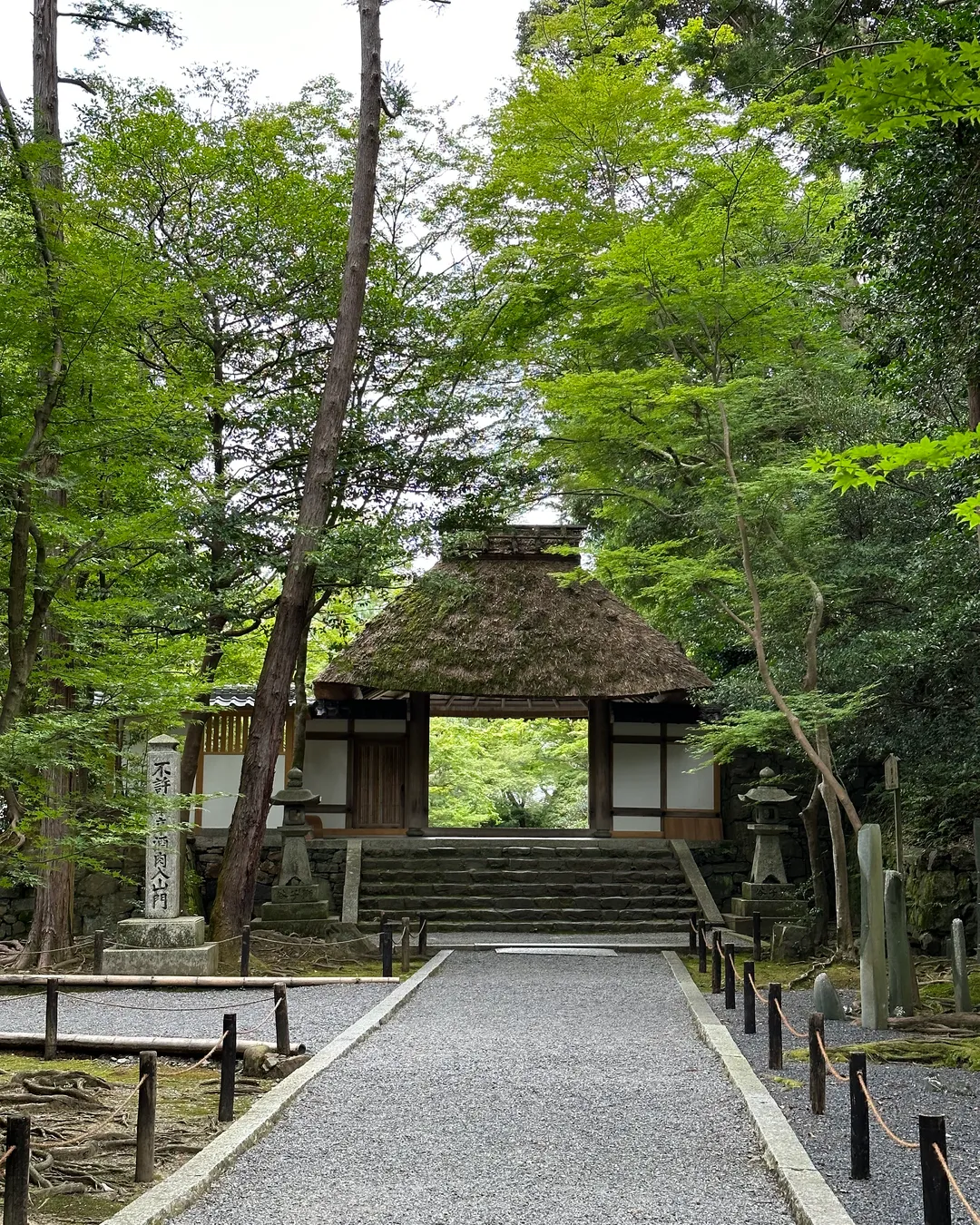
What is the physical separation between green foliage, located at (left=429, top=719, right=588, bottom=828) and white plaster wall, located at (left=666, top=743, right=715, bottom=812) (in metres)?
6.92

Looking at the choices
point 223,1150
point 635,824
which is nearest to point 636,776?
point 635,824

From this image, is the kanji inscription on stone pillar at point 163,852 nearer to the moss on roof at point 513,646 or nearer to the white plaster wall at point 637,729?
the moss on roof at point 513,646

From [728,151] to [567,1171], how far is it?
9636mm

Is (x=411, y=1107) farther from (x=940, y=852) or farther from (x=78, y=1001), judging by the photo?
(x=940, y=852)

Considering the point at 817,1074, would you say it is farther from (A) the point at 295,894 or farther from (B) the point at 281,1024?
(A) the point at 295,894

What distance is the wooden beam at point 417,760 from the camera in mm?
15352

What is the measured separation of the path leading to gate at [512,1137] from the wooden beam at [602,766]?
7623 millimetres

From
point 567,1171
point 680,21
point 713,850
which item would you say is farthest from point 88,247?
point 680,21

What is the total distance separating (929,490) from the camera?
1102 cm

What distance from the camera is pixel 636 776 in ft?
52.1

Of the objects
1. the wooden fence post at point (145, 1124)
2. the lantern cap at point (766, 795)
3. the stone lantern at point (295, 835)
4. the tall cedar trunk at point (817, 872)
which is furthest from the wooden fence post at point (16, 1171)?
the lantern cap at point (766, 795)

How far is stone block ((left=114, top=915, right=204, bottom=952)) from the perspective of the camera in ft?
33.0

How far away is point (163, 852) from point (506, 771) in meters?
12.8

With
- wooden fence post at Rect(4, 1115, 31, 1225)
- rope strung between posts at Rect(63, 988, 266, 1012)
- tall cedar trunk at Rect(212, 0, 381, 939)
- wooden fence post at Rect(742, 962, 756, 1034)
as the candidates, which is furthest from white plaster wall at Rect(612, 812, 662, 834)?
wooden fence post at Rect(4, 1115, 31, 1225)
